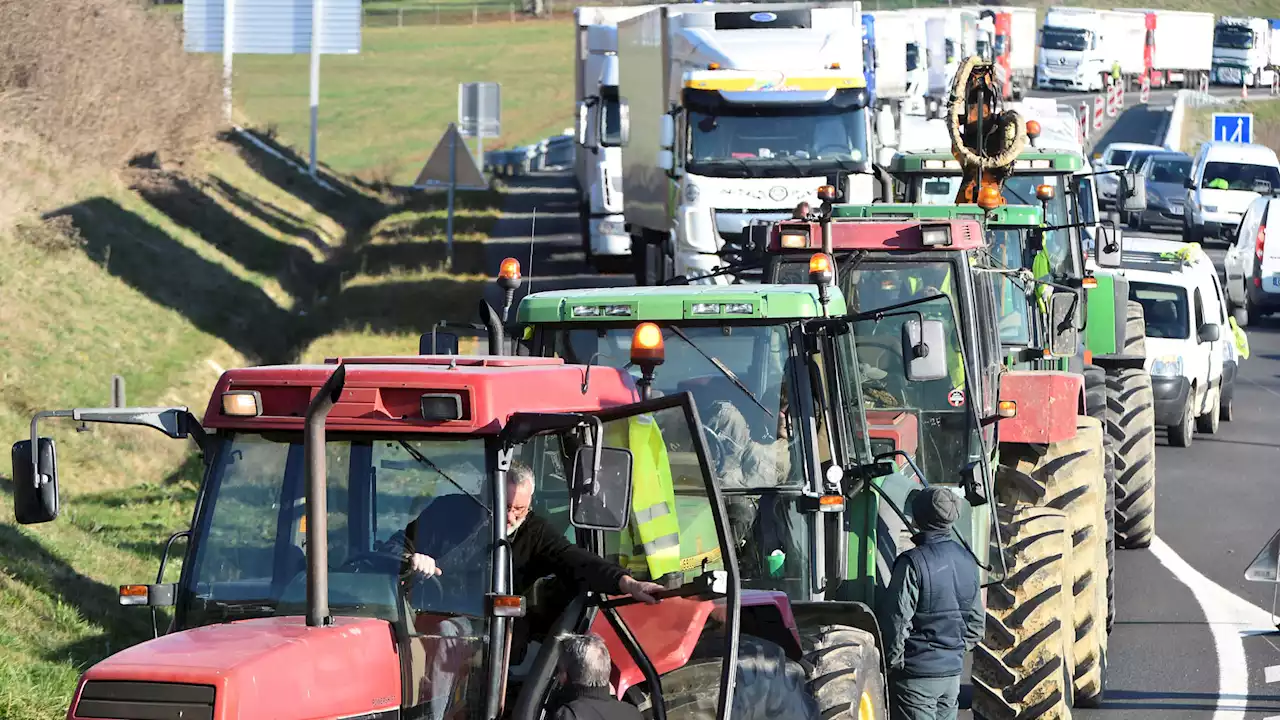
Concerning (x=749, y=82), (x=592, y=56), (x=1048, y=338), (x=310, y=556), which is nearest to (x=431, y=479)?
(x=310, y=556)

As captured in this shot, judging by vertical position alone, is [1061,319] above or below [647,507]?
above

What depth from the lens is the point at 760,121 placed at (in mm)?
22828

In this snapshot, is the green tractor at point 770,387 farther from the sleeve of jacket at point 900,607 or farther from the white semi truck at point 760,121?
the white semi truck at point 760,121

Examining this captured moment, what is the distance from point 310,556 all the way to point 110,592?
7.14 metres

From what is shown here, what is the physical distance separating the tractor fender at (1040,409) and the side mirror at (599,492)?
5649 mm

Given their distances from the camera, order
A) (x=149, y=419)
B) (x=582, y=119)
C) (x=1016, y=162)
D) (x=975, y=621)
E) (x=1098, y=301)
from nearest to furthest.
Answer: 1. (x=149, y=419)
2. (x=975, y=621)
3. (x=1098, y=301)
4. (x=1016, y=162)
5. (x=582, y=119)

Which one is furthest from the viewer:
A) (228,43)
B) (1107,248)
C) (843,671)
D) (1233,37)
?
(1233,37)

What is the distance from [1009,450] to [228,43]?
3231cm

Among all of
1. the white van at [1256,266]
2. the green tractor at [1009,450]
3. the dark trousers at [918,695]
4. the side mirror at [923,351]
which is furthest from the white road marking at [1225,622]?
the white van at [1256,266]

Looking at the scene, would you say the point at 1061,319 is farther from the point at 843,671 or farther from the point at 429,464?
the point at 429,464

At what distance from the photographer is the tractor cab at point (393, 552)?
558 cm

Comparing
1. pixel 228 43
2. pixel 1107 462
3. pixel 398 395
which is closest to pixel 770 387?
pixel 398 395

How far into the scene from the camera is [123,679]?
5.46 metres

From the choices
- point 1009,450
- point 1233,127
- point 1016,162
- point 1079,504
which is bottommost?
point 1079,504
